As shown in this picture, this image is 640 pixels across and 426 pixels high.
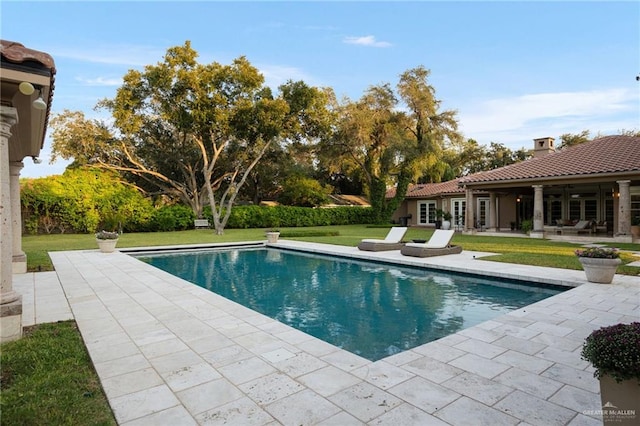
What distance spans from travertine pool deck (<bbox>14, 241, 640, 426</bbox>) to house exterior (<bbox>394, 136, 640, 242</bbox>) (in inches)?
465

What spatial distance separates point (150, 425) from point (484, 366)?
9.80ft

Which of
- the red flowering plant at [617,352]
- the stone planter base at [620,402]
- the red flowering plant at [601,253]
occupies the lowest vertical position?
the stone planter base at [620,402]

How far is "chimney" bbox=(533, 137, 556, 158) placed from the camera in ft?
77.8

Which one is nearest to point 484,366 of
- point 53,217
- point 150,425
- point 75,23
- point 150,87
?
point 150,425

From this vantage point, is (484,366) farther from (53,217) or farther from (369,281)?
(53,217)

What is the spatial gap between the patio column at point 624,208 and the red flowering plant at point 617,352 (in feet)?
54.6

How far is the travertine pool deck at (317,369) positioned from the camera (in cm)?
274

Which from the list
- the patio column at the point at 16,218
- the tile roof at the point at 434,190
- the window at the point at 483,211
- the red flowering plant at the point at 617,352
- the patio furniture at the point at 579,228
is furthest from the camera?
the tile roof at the point at 434,190

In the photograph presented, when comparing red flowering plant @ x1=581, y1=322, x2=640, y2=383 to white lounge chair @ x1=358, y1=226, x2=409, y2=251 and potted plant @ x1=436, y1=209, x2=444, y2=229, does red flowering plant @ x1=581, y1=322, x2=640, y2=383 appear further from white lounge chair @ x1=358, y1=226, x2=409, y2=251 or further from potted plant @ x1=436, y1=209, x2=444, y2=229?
potted plant @ x1=436, y1=209, x2=444, y2=229

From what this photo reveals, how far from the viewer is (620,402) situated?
212cm

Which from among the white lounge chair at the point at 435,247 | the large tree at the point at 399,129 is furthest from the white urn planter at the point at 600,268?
the large tree at the point at 399,129

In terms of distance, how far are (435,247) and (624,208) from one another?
31.7 ft

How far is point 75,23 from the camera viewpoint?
10.7 m

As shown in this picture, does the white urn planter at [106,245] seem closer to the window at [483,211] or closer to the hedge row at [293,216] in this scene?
the hedge row at [293,216]
